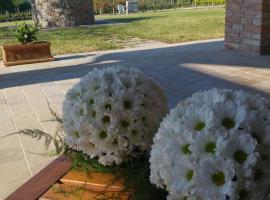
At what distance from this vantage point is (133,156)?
133 centimetres

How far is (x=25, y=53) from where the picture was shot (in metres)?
8.02

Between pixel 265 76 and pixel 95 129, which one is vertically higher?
pixel 95 129

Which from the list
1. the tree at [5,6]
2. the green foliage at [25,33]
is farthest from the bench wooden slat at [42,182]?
the tree at [5,6]

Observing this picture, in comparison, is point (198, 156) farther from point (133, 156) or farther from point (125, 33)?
point (125, 33)

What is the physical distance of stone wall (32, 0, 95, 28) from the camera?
1634 cm

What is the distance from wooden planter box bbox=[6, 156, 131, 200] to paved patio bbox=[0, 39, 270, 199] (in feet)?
3.41

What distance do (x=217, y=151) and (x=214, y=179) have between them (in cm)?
6

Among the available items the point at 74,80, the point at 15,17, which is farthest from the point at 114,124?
the point at 15,17

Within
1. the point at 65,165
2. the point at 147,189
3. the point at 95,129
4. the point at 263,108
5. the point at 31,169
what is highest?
the point at 263,108

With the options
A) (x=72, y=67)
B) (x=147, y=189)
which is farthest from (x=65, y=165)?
(x=72, y=67)

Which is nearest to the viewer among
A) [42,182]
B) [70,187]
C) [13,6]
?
[70,187]

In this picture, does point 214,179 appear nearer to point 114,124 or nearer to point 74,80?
point 114,124

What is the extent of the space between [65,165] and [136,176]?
455 mm

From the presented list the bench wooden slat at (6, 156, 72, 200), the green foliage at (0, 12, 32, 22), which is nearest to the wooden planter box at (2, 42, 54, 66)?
the bench wooden slat at (6, 156, 72, 200)
